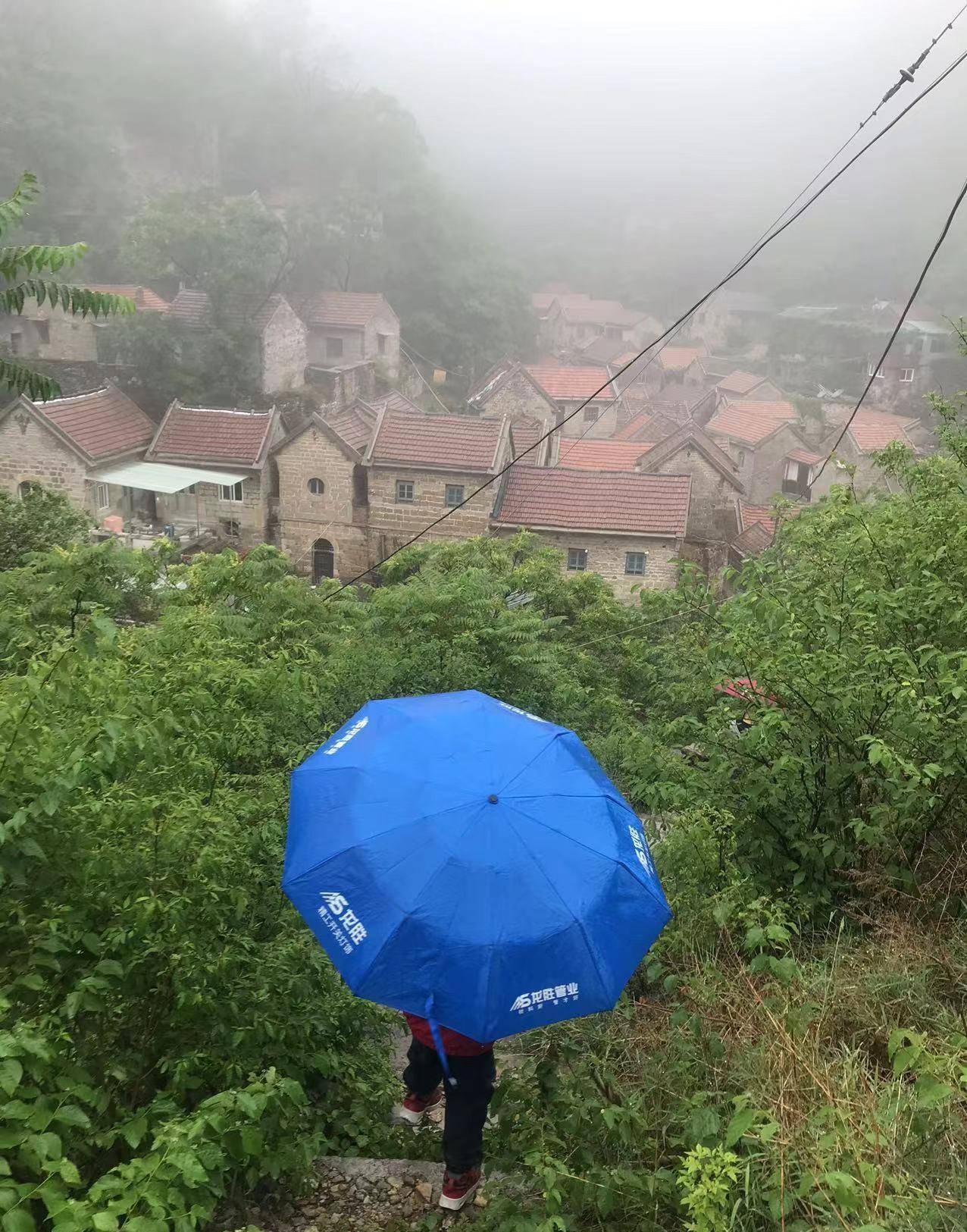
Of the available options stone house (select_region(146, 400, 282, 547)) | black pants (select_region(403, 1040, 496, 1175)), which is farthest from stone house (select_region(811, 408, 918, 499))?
black pants (select_region(403, 1040, 496, 1175))

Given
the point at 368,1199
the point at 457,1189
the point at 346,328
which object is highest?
the point at 457,1189

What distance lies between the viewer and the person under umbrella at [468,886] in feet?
10.2

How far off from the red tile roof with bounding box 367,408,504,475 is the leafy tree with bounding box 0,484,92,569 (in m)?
10.6

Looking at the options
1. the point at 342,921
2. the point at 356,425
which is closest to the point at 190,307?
the point at 356,425

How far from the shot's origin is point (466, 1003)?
3055 mm

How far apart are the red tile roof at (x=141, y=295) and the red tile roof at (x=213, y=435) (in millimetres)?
9463

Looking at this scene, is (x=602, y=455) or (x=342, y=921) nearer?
(x=342, y=921)

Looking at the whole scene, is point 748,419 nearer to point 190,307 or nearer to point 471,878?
point 190,307

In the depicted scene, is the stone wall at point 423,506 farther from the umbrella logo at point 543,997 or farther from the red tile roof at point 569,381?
the umbrella logo at point 543,997

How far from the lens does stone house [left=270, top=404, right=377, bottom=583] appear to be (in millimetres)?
26125

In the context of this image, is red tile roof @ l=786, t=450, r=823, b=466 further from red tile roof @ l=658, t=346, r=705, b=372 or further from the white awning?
the white awning

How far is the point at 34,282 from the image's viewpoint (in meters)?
8.55

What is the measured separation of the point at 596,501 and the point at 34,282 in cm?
1651

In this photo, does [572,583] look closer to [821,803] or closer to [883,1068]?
[821,803]
